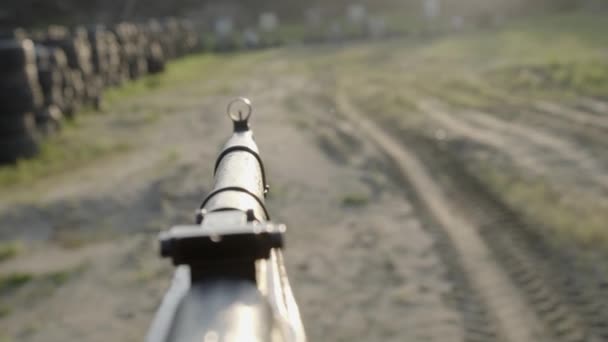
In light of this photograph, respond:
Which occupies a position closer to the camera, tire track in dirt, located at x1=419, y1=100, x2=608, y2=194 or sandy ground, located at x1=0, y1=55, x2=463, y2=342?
sandy ground, located at x1=0, y1=55, x2=463, y2=342

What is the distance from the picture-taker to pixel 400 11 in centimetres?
4075

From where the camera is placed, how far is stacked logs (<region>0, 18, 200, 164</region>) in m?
10.4

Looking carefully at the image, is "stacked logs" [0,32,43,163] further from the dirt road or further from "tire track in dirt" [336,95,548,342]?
"tire track in dirt" [336,95,548,342]

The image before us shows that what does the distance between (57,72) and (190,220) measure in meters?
6.65

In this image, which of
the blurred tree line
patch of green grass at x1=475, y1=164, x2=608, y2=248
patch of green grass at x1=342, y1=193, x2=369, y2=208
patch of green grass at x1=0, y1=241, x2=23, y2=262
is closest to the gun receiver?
patch of green grass at x1=475, y1=164, x2=608, y2=248

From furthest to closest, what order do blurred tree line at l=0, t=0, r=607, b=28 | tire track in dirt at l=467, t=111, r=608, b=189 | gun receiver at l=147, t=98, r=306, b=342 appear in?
blurred tree line at l=0, t=0, r=607, b=28, tire track in dirt at l=467, t=111, r=608, b=189, gun receiver at l=147, t=98, r=306, b=342

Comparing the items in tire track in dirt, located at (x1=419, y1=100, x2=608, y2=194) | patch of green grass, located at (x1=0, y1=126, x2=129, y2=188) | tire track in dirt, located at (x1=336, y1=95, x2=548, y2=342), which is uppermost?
patch of green grass, located at (x1=0, y1=126, x2=129, y2=188)

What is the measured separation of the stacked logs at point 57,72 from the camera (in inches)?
409

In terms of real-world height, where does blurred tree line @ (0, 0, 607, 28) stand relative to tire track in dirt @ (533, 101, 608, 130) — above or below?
above

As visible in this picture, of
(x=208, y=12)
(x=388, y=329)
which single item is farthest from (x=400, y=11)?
(x=388, y=329)

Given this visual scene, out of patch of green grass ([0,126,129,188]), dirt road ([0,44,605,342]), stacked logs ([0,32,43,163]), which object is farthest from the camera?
stacked logs ([0,32,43,163])

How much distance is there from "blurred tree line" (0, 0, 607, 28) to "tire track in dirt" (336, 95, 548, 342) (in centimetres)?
3236

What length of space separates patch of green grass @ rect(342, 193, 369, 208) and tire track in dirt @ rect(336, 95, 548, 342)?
0.53 meters

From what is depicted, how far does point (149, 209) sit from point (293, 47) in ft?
65.8
